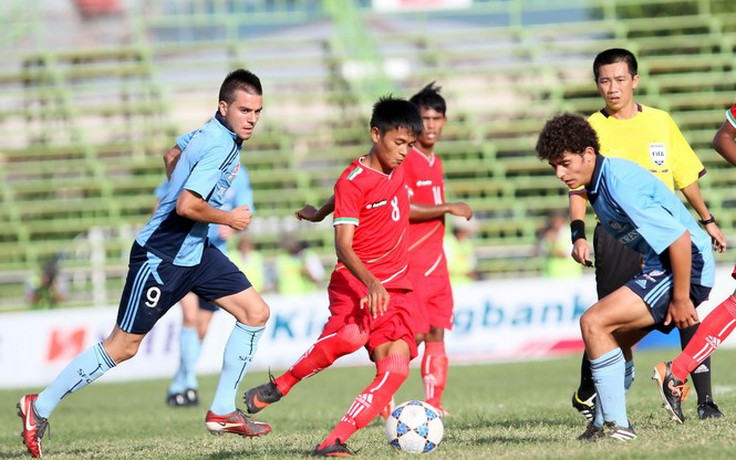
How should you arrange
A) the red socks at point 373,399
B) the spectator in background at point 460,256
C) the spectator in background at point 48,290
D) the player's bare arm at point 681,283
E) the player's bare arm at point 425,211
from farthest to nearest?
the spectator in background at point 48,290 < the spectator in background at point 460,256 < the player's bare arm at point 425,211 < the red socks at point 373,399 < the player's bare arm at point 681,283

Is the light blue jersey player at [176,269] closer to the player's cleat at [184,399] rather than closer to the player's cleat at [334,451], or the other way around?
the player's cleat at [334,451]

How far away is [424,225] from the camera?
29.6ft

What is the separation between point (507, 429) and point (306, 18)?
1647cm

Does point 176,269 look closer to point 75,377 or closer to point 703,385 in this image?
point 75,377

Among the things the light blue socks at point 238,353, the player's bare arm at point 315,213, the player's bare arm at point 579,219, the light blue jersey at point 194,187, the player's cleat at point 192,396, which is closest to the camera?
the light blue jersey at point 194,187

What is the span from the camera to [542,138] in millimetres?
6102

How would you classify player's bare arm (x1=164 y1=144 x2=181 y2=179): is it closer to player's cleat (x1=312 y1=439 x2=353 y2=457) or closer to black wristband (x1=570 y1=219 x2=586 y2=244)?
player's cleat (x1=312 y1=439 x2=353 y2=457)

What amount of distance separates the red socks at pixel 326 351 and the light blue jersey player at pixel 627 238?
4.15 feet

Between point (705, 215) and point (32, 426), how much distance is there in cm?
446

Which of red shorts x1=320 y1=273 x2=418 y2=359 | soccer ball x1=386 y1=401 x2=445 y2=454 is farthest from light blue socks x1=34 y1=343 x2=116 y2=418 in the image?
soccer ball x1=386 y1=401 x2=445 y2=454

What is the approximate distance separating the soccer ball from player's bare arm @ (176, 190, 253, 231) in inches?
54.4

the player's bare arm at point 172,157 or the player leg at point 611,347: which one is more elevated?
the player's bare arm at point 172,157

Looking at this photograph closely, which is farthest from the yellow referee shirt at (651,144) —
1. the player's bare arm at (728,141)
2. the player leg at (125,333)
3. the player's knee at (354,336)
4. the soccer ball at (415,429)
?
the player leg at (125,333)

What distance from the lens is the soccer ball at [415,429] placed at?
629 centimetres
